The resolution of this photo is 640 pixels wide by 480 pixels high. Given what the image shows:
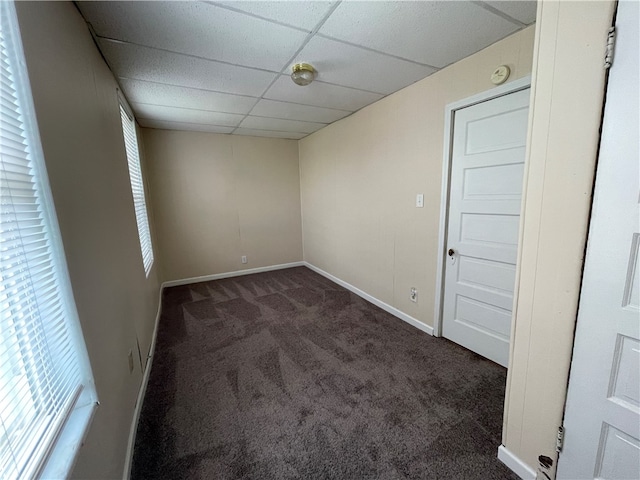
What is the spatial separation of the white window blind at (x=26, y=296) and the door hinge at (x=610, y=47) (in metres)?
1.90

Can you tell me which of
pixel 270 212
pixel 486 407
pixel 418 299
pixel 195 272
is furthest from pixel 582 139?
pixel 195 272

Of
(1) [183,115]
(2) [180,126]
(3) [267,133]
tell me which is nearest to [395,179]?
(3) [267,133]

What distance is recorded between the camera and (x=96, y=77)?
5.35ft

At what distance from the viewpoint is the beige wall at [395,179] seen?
81.6 inches

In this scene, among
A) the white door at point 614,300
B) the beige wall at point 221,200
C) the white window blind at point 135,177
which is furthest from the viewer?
the beige wall at point 221,200

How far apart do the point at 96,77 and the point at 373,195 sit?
2.58 meters

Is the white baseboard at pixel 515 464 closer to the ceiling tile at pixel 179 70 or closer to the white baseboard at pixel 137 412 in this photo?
the white baseboard at pixel 137 412

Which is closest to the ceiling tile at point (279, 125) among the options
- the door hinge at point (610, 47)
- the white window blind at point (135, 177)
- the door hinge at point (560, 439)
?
the white window blind at point (135, 177)

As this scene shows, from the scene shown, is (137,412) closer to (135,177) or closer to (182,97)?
(135,177)

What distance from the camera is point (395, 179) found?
2771 millimetres

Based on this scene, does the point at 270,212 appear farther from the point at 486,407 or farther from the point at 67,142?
the point at 486,407

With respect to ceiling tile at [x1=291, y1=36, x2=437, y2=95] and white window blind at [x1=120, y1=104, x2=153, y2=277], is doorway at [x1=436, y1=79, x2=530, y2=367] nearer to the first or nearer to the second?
ceiling tile at [x1=291, y1=36, x2=437, y2=95]

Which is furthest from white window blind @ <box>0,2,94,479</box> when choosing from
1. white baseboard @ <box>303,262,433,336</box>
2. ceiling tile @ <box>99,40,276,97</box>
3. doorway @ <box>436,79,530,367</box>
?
white baseboard @ <box>303,262,433,336</box>

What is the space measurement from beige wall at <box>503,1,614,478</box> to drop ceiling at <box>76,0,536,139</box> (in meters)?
0.72
